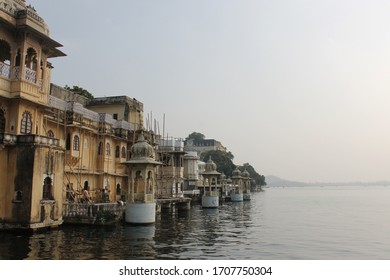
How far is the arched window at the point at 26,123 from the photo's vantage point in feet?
79.8

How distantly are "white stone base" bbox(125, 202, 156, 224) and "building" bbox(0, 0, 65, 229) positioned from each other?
201 inches

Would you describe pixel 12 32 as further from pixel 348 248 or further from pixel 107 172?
pixel 348 248

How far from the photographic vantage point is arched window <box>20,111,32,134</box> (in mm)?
24312

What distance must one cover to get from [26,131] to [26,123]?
19.7 inches

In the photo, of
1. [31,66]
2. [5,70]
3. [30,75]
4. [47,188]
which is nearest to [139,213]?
[47,188]

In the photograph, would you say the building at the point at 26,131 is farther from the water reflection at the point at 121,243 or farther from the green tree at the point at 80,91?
the green tree at the point at 80,91

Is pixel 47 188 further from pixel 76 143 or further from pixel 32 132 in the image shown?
pixel 76 143

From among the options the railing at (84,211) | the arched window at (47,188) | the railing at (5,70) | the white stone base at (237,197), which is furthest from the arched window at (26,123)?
the white stone base at (237,197)

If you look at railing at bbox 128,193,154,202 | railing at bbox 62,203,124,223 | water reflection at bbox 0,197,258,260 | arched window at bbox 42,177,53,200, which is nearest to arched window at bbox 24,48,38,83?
arched window at bbox 42,177,53,200

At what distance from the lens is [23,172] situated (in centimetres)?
2142

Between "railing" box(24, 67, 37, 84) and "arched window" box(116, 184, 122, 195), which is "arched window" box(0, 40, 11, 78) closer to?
"railing" box(24, 67, 37, 84)

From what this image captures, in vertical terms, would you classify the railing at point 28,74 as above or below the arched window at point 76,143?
above

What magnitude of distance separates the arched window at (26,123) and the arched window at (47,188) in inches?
147
